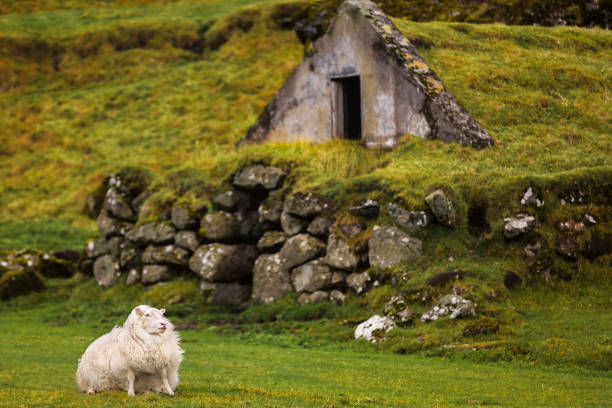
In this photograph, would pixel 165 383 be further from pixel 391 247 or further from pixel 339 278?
pixel 339 278

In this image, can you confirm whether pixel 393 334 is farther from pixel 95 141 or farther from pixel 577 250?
pixel 95 141

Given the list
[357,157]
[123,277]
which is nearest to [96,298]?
[123,277]

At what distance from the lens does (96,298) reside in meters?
34.2

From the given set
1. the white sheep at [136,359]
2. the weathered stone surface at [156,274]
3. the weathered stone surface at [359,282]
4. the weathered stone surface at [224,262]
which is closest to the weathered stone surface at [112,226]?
the weathered stone surface at [156,274]

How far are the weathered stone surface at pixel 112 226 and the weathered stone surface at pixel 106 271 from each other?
1094 millimetres

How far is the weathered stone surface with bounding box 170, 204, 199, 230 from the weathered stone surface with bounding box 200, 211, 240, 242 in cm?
91

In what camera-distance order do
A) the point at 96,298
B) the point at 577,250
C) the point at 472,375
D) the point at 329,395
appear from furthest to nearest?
1. the point at 96,298
2. the point at 577,250
3. the point at 472,375
4. the point at 329,395

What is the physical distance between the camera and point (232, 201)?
31641mm

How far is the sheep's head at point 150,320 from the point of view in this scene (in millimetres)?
13867

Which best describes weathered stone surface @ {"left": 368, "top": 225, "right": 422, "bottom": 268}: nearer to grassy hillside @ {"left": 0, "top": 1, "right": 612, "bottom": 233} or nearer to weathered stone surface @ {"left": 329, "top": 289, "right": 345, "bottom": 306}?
grassy hillside @ {"left": 0, "top": 1, "right": 612, "bottom": 233}

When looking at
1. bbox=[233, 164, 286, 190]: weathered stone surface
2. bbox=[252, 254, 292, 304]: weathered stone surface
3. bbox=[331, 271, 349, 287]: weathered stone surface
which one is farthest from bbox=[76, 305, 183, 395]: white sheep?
bbox=[233, 164, 286, 190]: weathered stone surface

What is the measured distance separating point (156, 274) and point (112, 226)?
4.51 meters

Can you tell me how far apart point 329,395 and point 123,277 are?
70.2 feet

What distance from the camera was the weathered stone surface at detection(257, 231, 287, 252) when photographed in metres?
29.8
